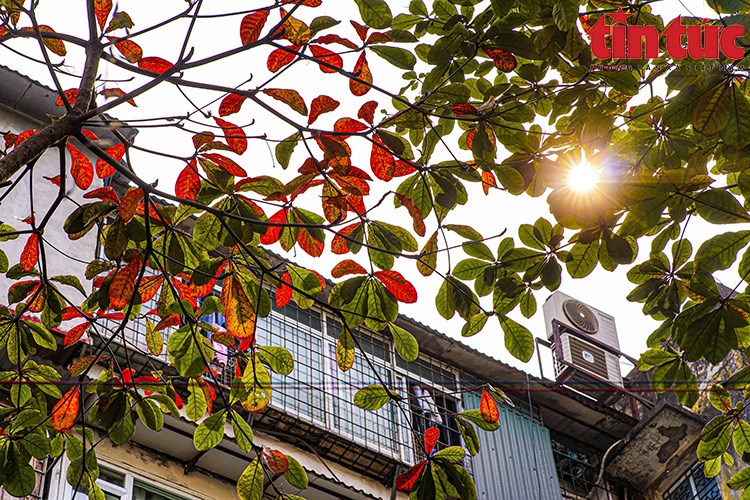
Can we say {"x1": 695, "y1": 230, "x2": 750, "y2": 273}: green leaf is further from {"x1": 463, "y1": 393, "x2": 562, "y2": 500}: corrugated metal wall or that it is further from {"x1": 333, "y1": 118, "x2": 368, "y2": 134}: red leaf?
{"x1": 463, "y1": 393, "x2": 562, "y2": 500}: corrugated metal wall

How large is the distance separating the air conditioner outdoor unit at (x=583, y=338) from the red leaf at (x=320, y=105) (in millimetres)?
8553

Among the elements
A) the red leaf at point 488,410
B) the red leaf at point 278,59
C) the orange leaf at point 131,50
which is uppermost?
the orange leaf at point 131,50

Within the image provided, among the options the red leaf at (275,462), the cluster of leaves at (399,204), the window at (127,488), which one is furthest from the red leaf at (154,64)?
the window at (127,488)

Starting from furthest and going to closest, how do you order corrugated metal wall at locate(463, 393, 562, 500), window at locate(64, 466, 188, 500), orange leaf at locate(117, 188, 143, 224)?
corrugated metal wall at locate(463, 393, 562, 500) < window at locate(64, 466, 188, 500) < orange leaf at locate(117, 188, 143, 224)

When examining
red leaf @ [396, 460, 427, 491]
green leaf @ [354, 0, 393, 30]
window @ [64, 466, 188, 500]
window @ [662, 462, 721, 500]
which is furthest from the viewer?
window @ [662, 462, 721, 500]

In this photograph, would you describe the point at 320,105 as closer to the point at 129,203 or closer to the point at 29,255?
the point at 129,203

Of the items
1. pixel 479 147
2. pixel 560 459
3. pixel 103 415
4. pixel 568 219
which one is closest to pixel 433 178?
pixel 479 147

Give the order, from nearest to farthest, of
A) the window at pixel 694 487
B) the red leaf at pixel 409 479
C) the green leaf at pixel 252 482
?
the red leaf at pixel 409 479
the green leaf at pixel 252 482
the window at pixel 694 487

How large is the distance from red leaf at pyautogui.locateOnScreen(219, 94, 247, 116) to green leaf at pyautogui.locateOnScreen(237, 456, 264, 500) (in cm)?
120

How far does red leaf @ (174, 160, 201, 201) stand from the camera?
11.5 feet

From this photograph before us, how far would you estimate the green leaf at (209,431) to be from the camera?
11.5 ft

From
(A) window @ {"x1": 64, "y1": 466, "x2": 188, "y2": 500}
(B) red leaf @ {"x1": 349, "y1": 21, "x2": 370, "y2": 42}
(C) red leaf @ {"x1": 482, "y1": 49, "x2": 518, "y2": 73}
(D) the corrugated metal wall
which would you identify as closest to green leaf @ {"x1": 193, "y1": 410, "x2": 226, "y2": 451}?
(B) red leaf @ {"x1": 349, "y1": 21, "x2": 370, "y2": 42}

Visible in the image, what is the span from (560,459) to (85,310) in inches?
342

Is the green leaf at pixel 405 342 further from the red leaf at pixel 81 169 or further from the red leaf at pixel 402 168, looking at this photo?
the red leaf at pixel 81 169
